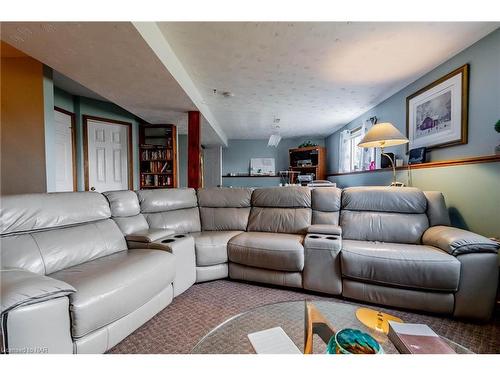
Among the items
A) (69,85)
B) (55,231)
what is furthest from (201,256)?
(69,85)

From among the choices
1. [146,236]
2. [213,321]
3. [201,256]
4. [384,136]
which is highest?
[384,136]

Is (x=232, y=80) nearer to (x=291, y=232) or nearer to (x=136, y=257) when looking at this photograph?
(x=291, y=232)

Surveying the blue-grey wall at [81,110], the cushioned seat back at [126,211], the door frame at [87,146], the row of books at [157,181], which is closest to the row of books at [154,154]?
the door frame at [87,146]

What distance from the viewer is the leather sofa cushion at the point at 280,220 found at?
2.35 metres

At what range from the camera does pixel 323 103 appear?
3469mm

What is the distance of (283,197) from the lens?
2.55m

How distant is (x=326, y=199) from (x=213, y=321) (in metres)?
1.65

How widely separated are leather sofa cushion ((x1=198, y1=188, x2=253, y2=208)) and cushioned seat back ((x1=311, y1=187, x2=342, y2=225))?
2.79 ft

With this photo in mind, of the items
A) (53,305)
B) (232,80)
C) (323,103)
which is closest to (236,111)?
(232,80)

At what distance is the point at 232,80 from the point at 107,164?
2.82m

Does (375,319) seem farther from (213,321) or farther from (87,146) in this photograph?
(87,146)

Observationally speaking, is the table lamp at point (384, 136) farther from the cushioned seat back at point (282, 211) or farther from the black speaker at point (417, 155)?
the cushioned seat back at point (282, 211)

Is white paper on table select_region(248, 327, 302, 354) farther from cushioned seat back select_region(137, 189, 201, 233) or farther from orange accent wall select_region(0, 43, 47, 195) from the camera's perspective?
orange accent wall select_region(0, 43, 47, 195)

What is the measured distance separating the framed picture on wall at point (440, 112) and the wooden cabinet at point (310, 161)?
267 cm
